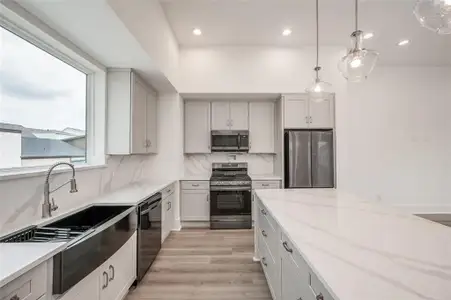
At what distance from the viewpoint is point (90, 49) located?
110 inches

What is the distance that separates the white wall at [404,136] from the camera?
580cm

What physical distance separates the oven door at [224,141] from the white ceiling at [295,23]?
1.59 m

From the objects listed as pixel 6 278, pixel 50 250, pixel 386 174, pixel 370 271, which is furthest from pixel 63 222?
pixel 386 174

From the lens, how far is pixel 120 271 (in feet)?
7.59

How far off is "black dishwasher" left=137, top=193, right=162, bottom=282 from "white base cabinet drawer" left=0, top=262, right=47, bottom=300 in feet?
4.56

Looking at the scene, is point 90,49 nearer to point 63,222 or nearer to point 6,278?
point 63,222

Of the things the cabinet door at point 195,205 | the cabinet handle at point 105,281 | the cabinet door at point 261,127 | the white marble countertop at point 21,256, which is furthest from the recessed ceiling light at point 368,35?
the white marble countertop at point 21,256

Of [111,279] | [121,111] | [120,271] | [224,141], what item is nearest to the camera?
[111,279]

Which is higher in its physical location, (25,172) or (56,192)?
(25,172)

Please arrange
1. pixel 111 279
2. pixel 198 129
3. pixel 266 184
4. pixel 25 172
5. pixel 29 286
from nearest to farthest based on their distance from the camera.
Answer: pixel 29 286
pixel 25 172
pixel 111 279
pixel 266 184
pixel 198 129

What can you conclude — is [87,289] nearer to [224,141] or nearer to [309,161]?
[224,141]

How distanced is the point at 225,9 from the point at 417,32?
3119 mm

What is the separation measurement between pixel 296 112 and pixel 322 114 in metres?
0.46

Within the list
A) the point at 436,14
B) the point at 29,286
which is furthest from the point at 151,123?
the point at 436,14
